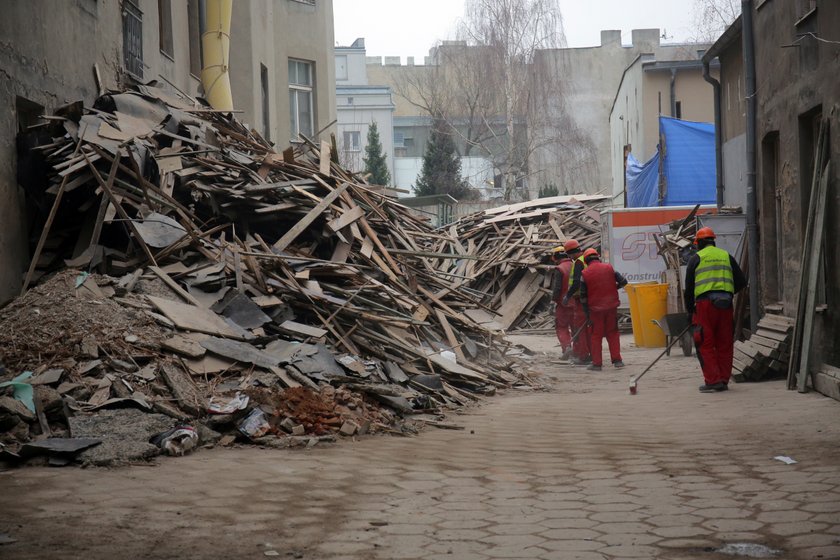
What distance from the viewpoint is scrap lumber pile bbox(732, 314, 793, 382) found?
12.4 metres

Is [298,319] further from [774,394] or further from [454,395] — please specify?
[774,394]

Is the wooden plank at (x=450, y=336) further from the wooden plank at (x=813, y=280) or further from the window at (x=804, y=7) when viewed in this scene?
the window at (x=804, y=7)

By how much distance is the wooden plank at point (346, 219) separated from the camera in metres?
12.9

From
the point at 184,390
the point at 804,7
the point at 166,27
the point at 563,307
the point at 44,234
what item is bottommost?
the point at 184,390

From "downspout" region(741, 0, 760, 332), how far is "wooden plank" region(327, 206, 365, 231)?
609 cm

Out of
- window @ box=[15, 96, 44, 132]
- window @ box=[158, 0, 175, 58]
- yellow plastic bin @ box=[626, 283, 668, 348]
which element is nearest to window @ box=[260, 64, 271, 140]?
window @ box=[158, 0, 175, 58]

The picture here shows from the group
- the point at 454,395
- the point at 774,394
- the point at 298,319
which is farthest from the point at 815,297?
the point at 298,319

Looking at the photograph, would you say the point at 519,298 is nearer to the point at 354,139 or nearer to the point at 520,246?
the point at 520,246

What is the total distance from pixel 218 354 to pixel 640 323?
36.2ft

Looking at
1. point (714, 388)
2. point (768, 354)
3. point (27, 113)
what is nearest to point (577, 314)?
point (768, 354)

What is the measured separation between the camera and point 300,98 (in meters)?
26.5

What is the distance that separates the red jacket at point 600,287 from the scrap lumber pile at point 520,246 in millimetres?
6955

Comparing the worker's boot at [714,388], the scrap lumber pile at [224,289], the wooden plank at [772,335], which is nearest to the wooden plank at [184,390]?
the scrap lumber pile at [224,289]

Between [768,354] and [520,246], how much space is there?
13633 millimetres
